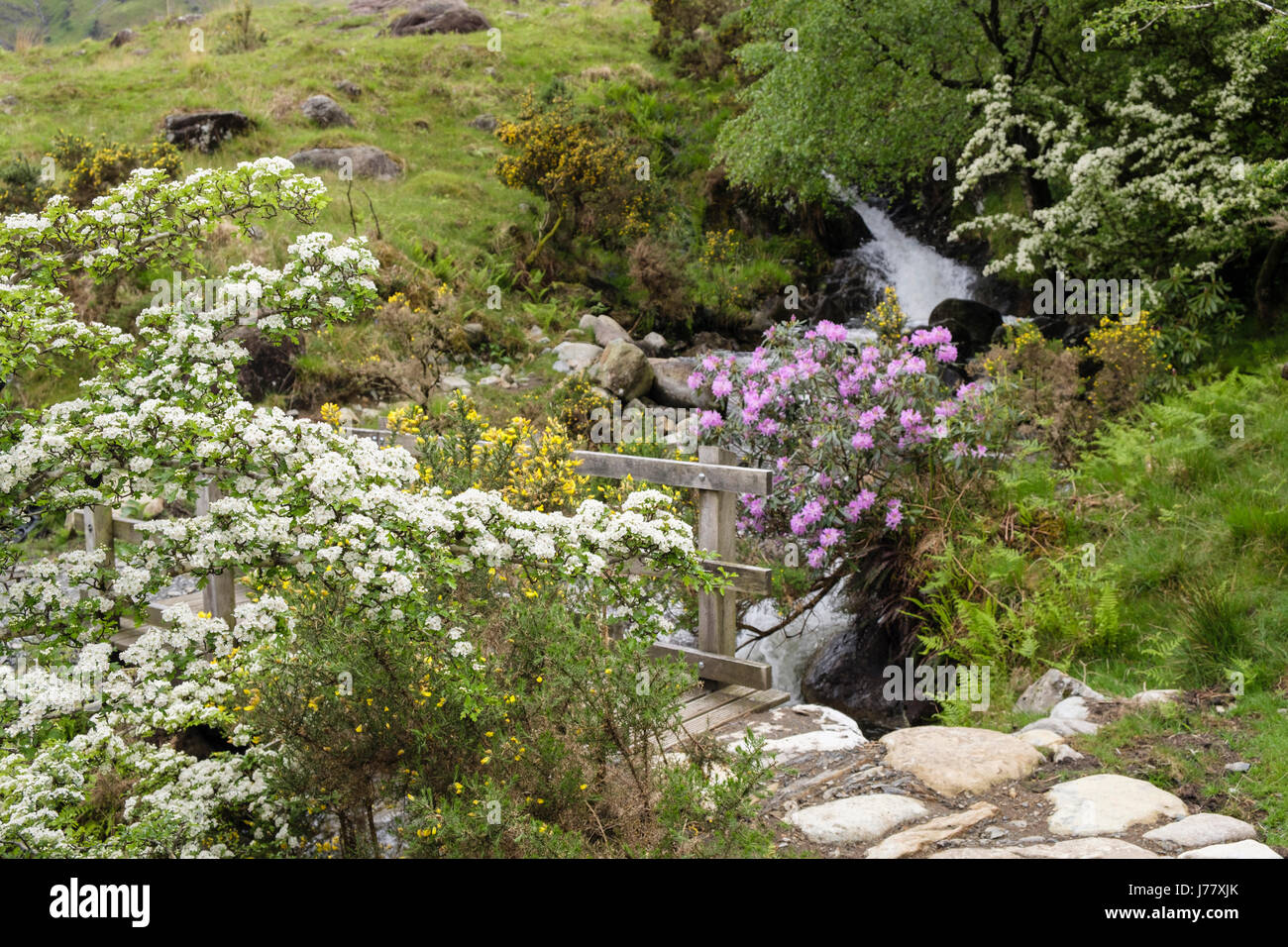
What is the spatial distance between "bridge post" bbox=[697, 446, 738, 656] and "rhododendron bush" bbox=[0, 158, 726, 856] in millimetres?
2132

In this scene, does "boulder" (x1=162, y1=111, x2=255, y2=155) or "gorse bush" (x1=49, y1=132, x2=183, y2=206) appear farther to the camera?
"boulder" (x1=162, y1=111, x2=255, y2=155)

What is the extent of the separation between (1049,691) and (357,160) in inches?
687

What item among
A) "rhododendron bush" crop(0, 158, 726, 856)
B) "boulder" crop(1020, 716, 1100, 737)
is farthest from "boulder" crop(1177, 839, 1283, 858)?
"rhododendron bush" crop(0, 158, 726, 856)

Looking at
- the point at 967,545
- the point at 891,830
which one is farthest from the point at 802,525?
the point at 891,830

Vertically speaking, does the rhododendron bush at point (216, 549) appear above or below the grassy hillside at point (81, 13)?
below

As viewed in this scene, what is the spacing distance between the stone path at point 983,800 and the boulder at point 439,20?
94.1 ft

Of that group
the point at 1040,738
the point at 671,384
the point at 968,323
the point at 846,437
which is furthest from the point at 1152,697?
the point at 968,323

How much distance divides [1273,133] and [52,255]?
1163 cm

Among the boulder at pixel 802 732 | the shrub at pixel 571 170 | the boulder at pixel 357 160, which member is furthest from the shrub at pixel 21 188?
the boulder at pixel 802 732

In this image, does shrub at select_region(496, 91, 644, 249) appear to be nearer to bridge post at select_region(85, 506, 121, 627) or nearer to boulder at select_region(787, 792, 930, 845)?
bridge post at select_region(85, 506, 121, 627)

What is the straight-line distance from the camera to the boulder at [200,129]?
18391mm

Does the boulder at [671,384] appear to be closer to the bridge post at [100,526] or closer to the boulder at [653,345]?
the boulder at [653,345]

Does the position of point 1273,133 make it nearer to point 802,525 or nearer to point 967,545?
point 967,545

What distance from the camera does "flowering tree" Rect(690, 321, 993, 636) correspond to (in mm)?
6668
